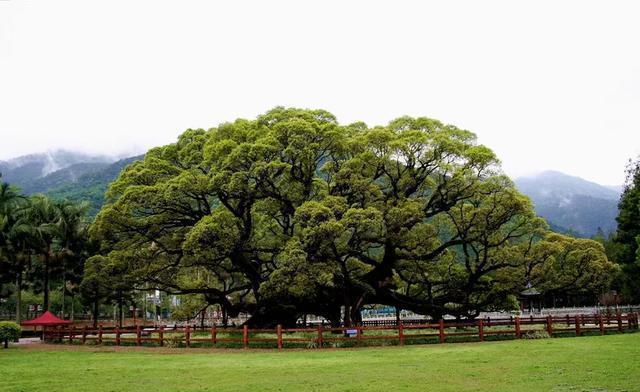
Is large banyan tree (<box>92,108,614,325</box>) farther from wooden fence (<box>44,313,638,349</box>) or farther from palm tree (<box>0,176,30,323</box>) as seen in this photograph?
palm tree (<box>0,176,30,323</box>)

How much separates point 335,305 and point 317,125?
1087 centimetres

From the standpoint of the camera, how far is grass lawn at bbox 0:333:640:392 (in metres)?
12.0

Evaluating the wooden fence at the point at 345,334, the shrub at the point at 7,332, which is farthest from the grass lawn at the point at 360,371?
the shrub at the point at 7,332

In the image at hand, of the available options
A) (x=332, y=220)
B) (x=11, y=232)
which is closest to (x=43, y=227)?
(x=11, y=232)

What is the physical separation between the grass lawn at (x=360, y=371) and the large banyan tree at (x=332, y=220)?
745 centimetres

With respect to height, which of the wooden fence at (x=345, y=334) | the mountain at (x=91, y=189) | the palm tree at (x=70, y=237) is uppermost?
the mountain at (x=91, y=189)

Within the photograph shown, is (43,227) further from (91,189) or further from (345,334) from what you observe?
(91,189)

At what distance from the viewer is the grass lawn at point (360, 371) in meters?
12.0

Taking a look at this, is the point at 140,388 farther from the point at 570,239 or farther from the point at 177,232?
the point at 570,239

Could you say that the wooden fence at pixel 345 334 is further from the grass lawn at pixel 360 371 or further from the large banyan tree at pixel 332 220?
the grass lawn at pixel 360 371

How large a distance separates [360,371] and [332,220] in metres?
11.0

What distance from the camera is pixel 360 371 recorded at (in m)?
14.7

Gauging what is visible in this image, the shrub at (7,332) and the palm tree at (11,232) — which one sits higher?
the palm tree at (11,232)

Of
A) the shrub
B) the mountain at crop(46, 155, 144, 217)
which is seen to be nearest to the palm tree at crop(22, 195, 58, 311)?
the shrub
